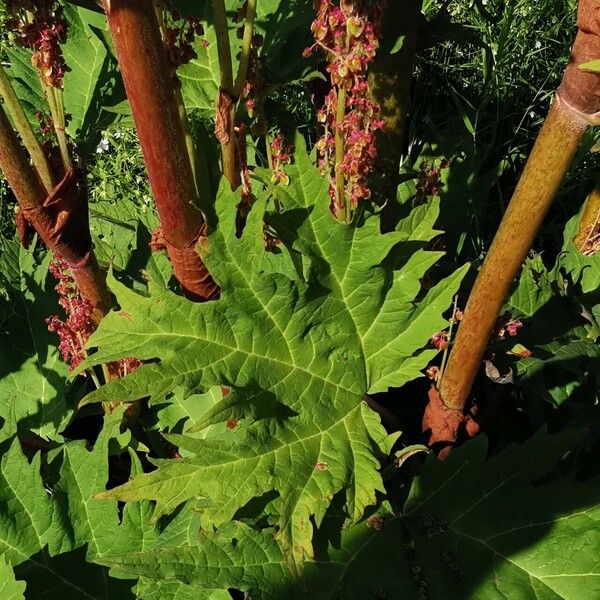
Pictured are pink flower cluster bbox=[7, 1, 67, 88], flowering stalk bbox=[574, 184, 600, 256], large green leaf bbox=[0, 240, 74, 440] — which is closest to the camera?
pink flower cluster bbox=[7, 1, 67, 88]

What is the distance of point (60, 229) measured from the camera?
1.11 meters

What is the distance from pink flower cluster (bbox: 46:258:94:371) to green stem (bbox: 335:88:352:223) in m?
0.42

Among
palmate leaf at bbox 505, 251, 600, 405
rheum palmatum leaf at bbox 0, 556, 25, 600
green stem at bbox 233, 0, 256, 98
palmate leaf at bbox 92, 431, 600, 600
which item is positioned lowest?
palmate leaf at bbox 92, 431, 600, 600

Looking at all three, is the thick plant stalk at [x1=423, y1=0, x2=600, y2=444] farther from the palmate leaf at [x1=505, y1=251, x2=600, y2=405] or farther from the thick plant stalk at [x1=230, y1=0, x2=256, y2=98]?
the thick plant stalk at [x1=230, y1=0, x2=256, y2=98]

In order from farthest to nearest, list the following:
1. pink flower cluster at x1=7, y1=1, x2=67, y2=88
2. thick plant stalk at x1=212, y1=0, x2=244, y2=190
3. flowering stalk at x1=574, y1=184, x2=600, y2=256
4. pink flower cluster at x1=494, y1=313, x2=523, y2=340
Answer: flowering stalk at x1=574, y1=184, x2=600, y2=256 < pink flower cluster at x1=494, y1=313, x2=523, y2=340 < pink flower cluster at x1=7, y1=1, x2=67, y2=88 < thick plant stalk at x1=212, y1=0, x2=244, y2=190

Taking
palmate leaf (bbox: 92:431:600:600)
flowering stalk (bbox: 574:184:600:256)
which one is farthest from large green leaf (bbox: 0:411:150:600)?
flowering stalk (bbox: 574:184:600:256)

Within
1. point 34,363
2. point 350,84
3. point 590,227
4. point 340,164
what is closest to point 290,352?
point 340,164

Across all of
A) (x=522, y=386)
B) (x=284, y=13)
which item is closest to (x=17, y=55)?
(x=284, y=13)

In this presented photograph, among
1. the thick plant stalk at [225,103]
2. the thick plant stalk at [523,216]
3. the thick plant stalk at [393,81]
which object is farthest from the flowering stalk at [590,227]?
the thick plant stalk at [225,103]

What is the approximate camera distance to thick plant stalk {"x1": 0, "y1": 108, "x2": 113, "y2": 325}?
1023mm

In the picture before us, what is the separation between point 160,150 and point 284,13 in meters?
0.73

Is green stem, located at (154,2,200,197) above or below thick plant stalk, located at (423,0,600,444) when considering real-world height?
above

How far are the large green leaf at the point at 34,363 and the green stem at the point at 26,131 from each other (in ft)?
1.82

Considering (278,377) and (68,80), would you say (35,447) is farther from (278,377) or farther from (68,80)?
(68,80)
